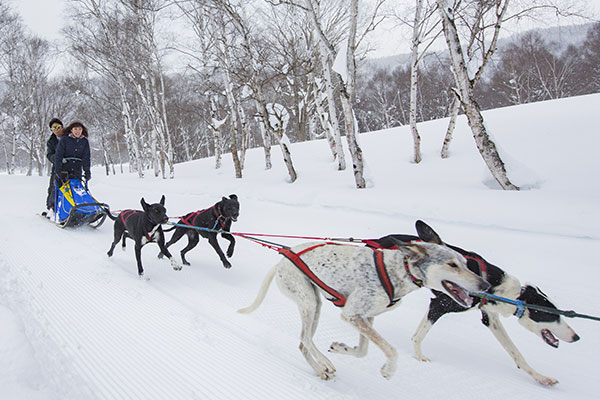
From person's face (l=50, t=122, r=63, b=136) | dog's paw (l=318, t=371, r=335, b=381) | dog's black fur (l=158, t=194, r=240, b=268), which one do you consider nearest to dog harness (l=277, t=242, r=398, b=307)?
dog's paw (l=318, t=371, r=335, b=381)

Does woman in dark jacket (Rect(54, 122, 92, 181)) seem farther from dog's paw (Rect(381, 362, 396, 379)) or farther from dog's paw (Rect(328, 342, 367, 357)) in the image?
dog's paw (Rect(381, 362, 396, 379))

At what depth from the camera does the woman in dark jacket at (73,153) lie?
21.2ft

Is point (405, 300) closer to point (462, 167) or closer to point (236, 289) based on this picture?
point (236, 289)

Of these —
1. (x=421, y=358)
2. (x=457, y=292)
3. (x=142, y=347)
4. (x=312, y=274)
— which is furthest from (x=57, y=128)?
(x=457, y=292)

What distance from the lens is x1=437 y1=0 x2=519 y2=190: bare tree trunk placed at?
6.00m

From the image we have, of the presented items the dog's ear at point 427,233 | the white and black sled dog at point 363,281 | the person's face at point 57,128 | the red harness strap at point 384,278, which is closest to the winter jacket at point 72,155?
the person's face at point 57,128

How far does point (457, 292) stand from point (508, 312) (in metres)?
0.79

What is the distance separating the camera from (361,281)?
2.30m

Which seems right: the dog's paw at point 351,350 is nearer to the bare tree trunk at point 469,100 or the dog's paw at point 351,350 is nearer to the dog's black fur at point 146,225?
Answer: the dog's black fur at point 146,225

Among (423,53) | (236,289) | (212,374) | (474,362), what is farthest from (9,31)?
(474,362)

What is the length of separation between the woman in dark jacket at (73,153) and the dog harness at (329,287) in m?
5.95

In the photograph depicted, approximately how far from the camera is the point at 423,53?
30.3 feet

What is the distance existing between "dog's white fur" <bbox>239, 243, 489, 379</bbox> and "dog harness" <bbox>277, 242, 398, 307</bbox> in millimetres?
26

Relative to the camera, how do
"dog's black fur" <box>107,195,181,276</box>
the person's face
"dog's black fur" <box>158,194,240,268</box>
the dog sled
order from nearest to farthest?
"dog's black fur" <box>107,195,181,276</box>, "dog's black fur" <box>158,194,240,268</box>, the dog sled, the person's face
